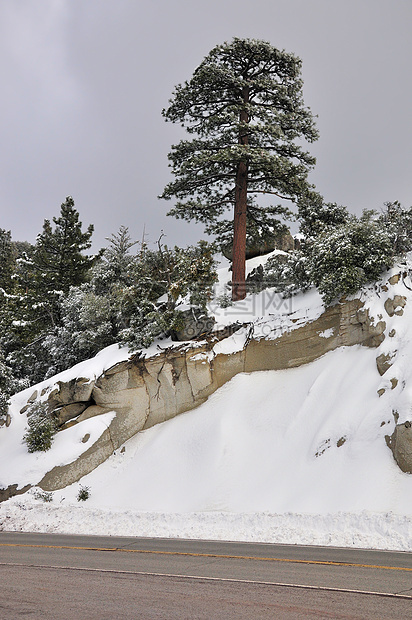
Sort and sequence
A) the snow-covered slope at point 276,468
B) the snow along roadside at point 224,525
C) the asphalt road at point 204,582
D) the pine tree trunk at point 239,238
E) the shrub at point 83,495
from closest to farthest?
1. the asphalt road at point 204,582
2. the snow along roadside at point 224,525
3. the snow-covered slope at point 276,468
4. the shrub at point 83,495
5. the pine tree trunk at point 239,238

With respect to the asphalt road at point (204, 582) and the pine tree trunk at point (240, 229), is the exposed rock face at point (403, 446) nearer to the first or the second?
the asphalt road at point (204, 582)

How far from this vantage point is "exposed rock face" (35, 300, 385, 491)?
19.5m

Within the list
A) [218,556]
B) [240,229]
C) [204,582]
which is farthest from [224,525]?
[240,229]

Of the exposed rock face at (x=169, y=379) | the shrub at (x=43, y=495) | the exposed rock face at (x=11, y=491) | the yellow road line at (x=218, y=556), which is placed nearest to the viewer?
the yellow road line at (x=218, y=556)

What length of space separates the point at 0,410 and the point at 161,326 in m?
8.62

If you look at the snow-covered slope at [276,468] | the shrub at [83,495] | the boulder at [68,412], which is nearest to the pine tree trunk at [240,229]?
the snow-covered slope at [276,468]

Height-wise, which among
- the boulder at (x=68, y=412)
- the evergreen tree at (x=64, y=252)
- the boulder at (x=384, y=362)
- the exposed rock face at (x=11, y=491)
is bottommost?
the exposed rock face at (x=11, y=491)

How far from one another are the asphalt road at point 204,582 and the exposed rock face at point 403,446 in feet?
14.0

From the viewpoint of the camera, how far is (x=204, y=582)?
8.12 m

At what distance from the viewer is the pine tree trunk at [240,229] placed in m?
23.8

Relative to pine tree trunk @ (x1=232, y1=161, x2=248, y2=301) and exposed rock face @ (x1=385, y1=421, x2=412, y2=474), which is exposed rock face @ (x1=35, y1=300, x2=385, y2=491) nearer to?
pine tree trunk @ (x1=232, y1=161, x2=248, y2=301)

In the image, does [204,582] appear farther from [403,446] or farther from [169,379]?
[169,379]

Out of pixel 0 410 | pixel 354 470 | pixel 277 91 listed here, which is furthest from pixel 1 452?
pixel 277 91

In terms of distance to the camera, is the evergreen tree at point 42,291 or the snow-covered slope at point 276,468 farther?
the evergreen tree at point 42,291
